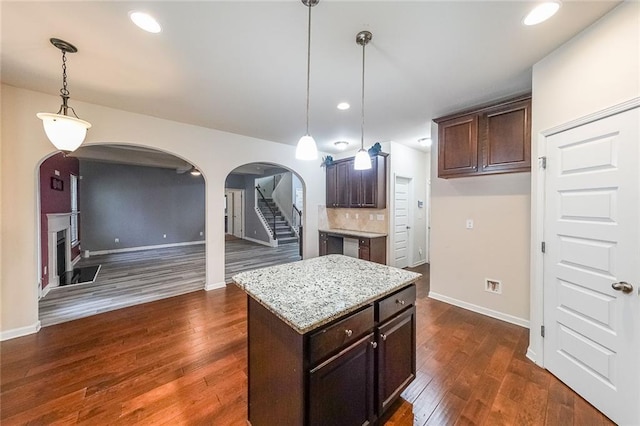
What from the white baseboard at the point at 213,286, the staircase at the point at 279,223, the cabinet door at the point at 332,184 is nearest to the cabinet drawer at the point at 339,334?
the white baseboard at the point at 213,286

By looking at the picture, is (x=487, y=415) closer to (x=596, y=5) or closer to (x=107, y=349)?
(x=596, y=5)

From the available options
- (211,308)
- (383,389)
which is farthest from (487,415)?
(211,308)

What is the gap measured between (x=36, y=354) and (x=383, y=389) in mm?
3222

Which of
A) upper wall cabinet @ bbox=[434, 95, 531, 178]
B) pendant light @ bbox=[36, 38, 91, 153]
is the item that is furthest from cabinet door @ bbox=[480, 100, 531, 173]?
pendant light @ bbox=[36, 38, 91, 153]

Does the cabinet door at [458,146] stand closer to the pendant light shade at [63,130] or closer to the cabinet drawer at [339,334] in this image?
the cabinet drawer at [339,334]

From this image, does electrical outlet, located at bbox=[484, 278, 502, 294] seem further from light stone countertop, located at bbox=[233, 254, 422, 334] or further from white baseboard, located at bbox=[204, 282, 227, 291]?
white baseboard, located at bbox=[204, 282, 227, 291]

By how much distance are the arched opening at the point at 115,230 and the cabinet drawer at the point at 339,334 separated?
144 inches

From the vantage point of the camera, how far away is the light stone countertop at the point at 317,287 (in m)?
1.16

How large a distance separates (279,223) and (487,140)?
7662mm

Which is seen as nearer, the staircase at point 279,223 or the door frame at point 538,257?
the door frame at point 538,257

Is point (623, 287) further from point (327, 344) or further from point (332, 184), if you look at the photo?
point (332, 184)

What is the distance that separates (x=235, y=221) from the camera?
10.4 meters

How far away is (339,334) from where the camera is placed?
125 centimetres

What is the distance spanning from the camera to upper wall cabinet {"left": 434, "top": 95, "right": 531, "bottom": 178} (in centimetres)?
260
